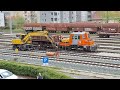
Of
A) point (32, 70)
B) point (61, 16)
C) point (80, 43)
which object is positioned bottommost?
point (32, 70)

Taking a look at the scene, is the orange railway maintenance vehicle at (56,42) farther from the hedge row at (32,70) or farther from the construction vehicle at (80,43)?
the hedge row at (32,70)

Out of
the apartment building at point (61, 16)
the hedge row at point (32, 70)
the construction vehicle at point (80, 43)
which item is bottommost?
the hedge row at point (32, 70)

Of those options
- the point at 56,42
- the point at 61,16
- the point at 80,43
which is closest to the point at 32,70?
the point at 80,43

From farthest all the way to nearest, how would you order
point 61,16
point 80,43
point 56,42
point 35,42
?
point 61,16 → point 35,42 → point 56,42 → point 80,43

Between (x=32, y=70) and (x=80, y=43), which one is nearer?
(x=32, y=70)

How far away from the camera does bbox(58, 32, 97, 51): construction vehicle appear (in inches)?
660

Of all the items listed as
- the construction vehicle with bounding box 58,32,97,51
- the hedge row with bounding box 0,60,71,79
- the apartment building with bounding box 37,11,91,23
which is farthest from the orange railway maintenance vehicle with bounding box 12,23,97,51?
the apartment building with bounding box 37,11,91,23

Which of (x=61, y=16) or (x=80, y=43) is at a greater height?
(x=61, y=16)

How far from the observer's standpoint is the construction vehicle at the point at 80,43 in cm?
1677

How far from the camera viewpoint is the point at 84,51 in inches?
663

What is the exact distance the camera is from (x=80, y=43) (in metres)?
17.1

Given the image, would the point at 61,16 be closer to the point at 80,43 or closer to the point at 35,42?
the point at 35,42

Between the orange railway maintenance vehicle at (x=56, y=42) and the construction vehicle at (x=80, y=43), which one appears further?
the orange railway maintenance vehicle at (x=56, y=42)

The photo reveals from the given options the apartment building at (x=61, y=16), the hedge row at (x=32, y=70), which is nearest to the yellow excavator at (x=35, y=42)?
the hedge row at (x=32, y=70)
